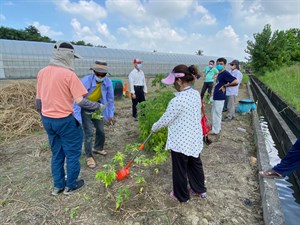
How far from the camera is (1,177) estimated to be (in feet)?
10.8

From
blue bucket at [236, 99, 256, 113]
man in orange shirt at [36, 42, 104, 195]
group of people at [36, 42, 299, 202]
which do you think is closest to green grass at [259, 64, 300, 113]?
blue bucket at [236, 99, 256, 113]

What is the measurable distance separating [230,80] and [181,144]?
9.45ft

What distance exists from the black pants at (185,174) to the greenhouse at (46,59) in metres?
13.1

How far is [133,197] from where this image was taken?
2777 millimetres

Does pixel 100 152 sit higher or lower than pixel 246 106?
lower

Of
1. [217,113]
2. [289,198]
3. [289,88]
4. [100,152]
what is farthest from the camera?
[289,88]

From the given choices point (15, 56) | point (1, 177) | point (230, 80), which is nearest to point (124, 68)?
point (15, 56)

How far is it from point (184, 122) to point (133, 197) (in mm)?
1245

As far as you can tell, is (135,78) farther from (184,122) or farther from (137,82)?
(184,122)

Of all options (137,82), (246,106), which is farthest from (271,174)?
(246,106)

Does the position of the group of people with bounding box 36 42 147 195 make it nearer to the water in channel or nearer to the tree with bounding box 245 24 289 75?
the water in channel

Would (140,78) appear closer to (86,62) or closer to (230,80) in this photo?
(230,80)

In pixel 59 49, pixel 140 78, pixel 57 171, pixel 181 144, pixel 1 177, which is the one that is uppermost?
pixel 59 49

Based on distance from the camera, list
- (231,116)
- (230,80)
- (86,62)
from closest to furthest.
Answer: (230,80) < (231,116) < (86,62)
